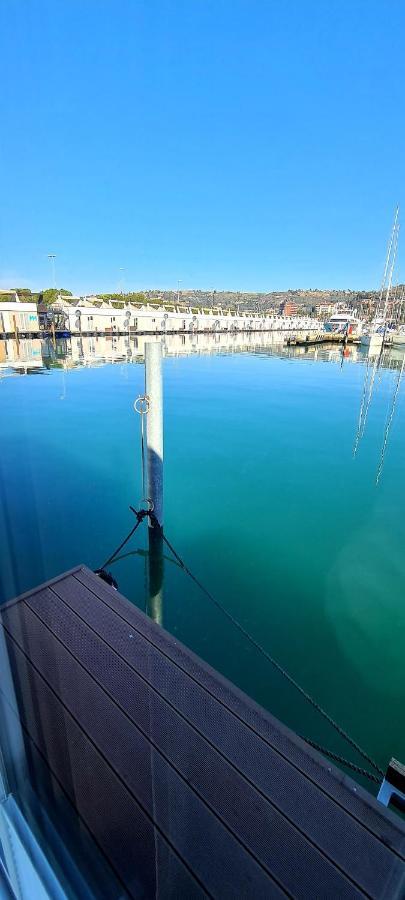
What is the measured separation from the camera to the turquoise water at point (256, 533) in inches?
73.6

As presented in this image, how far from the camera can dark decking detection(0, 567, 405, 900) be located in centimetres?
89

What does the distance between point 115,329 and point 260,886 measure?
121 ft

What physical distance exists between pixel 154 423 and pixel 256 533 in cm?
151

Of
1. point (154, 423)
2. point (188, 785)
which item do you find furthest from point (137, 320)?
point (188, 785)

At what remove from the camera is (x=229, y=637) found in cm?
239

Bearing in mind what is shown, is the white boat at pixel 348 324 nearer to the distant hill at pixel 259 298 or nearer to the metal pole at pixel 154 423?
the distant hill at pixel 259 298

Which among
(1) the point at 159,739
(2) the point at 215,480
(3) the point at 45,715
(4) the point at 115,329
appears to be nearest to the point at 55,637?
(3) the point at 45,715

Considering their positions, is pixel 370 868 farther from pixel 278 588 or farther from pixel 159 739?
pixel 278 588

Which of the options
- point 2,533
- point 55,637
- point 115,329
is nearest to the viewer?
point 2,533

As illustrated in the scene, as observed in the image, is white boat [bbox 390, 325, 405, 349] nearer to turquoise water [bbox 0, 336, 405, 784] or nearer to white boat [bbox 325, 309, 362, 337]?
white boat [bbox 325, 309, 362, 337]

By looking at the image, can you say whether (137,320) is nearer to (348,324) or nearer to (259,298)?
(348,324)

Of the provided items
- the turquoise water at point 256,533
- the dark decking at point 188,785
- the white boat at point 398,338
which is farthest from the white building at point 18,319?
the white boat at point 398,338

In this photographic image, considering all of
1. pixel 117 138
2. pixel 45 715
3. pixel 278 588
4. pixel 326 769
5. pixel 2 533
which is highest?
pixel 117 138

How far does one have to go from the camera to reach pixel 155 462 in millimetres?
2869
